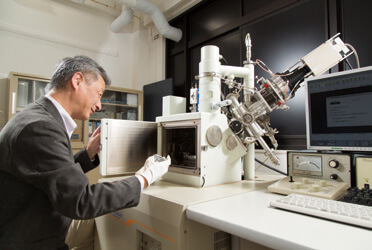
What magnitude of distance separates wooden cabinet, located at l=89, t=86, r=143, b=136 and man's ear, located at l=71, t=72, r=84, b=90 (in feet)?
7.28

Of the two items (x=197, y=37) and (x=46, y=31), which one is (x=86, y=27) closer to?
(x=46, y=31)

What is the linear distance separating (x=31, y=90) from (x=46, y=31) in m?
0.87

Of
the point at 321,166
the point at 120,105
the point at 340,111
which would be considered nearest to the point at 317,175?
the point at 321,166

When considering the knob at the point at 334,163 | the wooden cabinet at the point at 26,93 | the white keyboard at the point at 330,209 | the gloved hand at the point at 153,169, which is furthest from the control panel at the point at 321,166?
the wooden cabinet at the point at 26,93

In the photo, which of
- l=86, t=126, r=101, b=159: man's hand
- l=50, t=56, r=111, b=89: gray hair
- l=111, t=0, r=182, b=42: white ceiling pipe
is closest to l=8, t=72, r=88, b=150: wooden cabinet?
l=111, t=0, r=182, b=42: white ceiling pipe

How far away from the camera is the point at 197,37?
304cm

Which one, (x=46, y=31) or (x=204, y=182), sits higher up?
(x=46, y=31)

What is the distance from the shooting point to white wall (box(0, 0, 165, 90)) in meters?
2.69

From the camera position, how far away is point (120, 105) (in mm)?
3240

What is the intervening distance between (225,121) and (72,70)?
72cm

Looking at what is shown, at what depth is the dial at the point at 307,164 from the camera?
1009 millimetres

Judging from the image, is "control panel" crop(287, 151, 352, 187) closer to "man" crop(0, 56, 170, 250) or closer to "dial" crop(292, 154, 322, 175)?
"dial" crop(292, 154, 322, 175)

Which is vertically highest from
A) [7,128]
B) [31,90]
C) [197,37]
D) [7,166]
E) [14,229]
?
[197,37]

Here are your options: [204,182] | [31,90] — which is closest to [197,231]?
[204,182]
